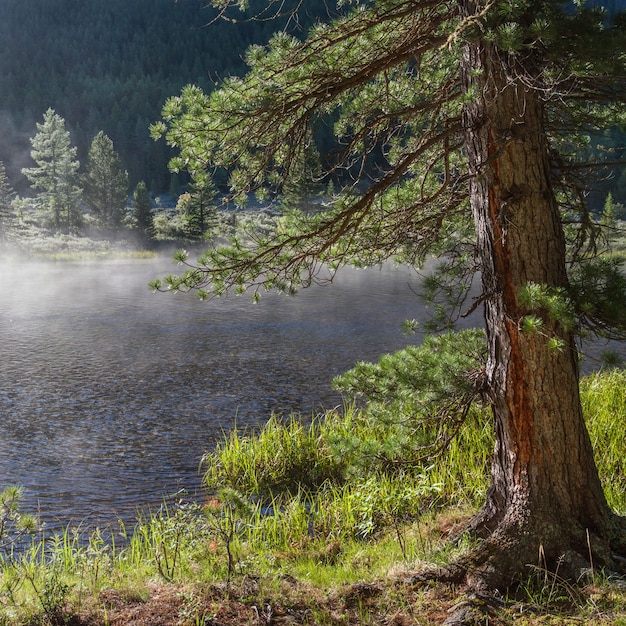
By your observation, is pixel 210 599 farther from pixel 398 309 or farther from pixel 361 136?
pixel 398 309

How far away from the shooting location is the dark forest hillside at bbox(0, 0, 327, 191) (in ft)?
333

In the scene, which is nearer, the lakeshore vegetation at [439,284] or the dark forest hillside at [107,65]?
the lakeshore vegetation at [439,284]

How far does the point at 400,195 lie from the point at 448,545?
261 cm

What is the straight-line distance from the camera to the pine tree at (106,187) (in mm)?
64938

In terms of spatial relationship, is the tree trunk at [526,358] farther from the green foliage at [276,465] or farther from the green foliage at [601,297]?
the green foliage at [276,465]

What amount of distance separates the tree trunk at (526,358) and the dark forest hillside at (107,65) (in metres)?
91.4

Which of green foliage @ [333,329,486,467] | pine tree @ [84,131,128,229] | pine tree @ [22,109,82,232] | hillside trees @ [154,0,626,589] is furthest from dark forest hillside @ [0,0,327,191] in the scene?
green foliage @ [333,329,486,467]

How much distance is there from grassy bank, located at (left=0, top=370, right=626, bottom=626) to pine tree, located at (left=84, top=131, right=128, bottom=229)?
6135 cm

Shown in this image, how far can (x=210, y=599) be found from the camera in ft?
13.0

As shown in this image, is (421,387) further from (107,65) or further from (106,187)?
(107,65)

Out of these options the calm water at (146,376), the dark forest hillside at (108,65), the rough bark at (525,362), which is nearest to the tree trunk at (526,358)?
the rough bark at (525,362)

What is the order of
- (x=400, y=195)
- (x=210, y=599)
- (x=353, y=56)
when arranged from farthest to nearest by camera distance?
(x=400, y=195)
(x=353, y=56)
(x=210, y=599)

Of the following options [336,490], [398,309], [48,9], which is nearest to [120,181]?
[398,309]

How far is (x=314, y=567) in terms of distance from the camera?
4848mm
